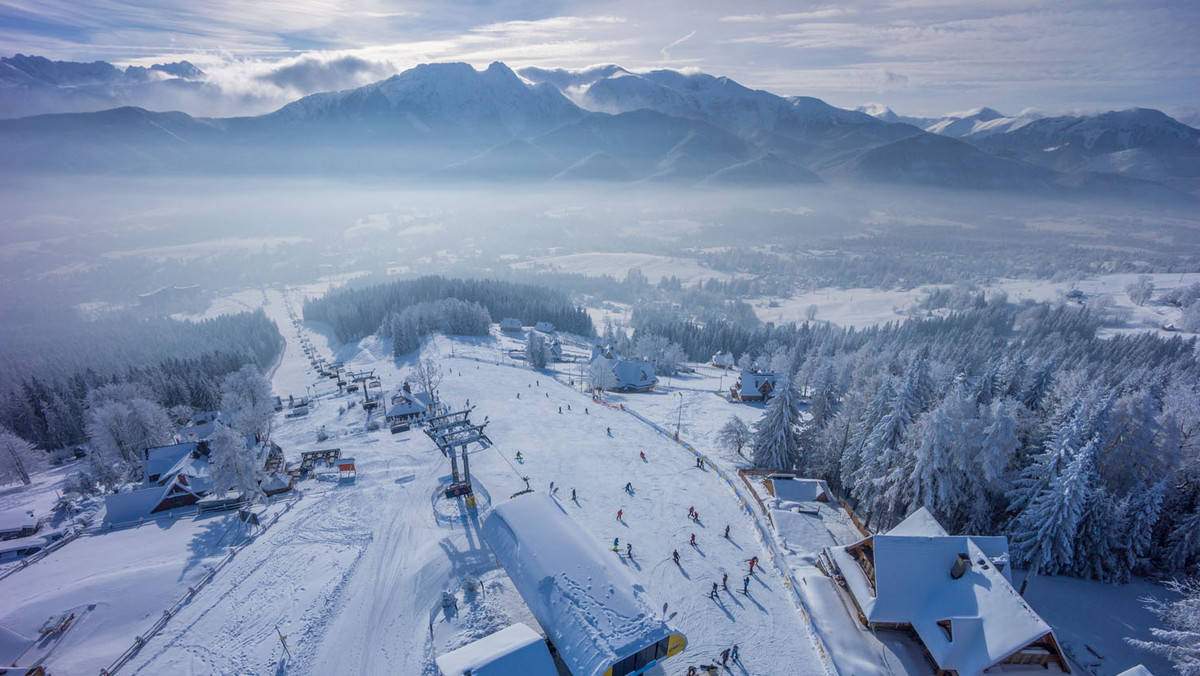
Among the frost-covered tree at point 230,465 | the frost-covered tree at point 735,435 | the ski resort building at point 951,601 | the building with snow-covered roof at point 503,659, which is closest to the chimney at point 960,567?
the ski resort building at point 951,601

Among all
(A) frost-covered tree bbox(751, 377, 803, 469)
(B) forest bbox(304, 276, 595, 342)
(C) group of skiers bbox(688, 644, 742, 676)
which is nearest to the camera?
(C) group of skiers bbox(688, 644, 742, 676)

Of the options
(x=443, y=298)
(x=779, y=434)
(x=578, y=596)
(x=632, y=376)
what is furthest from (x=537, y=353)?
(x=578, y=596)

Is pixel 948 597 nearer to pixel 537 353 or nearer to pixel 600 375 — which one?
pixel 600 375

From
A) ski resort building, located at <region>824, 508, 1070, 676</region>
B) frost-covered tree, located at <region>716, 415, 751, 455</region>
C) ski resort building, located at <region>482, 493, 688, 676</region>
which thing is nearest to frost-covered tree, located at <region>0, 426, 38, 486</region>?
ski resort building, located at <region>482, 493, 688, 676</region>

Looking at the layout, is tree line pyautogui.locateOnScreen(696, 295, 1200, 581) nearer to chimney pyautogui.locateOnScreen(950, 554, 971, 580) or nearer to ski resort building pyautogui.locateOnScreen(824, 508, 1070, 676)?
ski resort building pyautogui.locateOnScreen(824, 508, 1070, 676)

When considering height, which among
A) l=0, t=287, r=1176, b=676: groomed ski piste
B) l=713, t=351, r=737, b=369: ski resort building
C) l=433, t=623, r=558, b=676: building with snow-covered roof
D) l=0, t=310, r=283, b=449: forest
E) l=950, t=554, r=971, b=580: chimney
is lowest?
l=713, t=351, r=737, b=369: ski resort building

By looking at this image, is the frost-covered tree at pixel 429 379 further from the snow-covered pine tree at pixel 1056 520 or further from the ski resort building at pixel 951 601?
the snow-covered pine tree at pixel 1056 520
